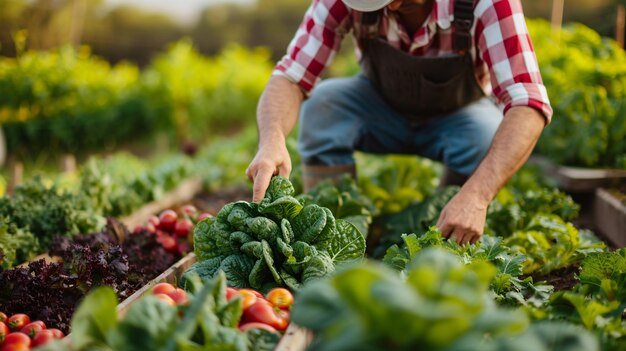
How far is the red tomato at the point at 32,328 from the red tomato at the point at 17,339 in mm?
109

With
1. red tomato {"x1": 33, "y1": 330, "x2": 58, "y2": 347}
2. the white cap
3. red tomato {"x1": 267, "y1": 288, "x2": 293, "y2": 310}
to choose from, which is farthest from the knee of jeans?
red tomato {"x1": 33, "y1": 330, "x2": 58, "y2": 347}

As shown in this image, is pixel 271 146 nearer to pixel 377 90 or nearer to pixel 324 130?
pixel 324 130

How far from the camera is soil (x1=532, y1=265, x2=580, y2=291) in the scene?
10.3ft

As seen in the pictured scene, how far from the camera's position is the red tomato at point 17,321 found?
254 centimetres

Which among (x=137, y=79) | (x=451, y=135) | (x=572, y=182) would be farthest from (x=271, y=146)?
(x=137, y=79)

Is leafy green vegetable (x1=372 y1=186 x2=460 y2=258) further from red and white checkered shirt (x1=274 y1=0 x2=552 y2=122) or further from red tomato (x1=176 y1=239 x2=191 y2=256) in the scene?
red tomato (x1=176 y1=239 x2=191 y2=256)

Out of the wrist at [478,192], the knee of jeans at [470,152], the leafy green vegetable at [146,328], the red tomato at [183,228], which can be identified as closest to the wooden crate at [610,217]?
the knee of jeans at [470,152]

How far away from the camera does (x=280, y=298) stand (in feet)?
7.79

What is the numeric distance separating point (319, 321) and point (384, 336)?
7.1 inches

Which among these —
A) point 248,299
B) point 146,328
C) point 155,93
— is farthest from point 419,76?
point 155,93

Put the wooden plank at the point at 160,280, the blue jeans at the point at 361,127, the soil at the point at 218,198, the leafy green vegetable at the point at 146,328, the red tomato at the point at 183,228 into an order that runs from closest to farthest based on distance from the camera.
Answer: the leafy green vegetable at the point at 146,328 < the wooden plank at the point at 160,280 < the red tomato at the point at 183,228 < the blue jeans at the point at 361,127 < the soil at the point at 218,198

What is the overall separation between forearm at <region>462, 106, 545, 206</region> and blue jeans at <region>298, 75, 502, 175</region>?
1184 millimetres

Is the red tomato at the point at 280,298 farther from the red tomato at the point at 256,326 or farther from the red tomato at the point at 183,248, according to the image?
the red tomato at the point at 183,248

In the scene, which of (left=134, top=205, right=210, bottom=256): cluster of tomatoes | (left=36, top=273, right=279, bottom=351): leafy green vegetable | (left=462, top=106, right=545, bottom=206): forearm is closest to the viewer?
(left=36, top=273, right=279, bottom=351): leafy green vegetable
